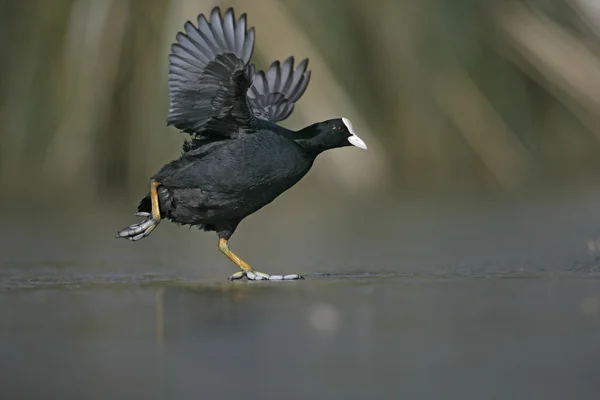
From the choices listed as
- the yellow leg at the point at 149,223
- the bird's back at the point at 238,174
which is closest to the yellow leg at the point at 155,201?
the yellow leg at the point at 149,223

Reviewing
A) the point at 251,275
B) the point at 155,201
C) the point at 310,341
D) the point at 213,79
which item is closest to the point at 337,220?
the point at 155,201

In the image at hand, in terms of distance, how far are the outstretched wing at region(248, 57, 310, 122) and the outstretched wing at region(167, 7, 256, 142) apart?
1.19 meters

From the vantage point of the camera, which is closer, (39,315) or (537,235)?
(39,315)

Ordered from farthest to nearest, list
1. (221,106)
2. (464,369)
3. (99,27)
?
(99,27)
(221,106)
(464,369)

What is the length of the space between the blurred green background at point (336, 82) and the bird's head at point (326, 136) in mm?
2640

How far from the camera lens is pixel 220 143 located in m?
6.16

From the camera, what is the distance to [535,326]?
3938 millimetres

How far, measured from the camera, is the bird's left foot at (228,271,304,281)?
5.79 m

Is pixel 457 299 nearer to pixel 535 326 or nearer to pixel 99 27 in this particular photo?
pixel 535 326

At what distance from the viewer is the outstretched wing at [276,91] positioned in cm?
740

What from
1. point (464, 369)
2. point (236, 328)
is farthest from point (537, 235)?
point (464, 369)

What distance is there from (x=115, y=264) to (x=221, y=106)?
3.96 feet

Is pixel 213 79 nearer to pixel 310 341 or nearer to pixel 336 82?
pixel 310 341

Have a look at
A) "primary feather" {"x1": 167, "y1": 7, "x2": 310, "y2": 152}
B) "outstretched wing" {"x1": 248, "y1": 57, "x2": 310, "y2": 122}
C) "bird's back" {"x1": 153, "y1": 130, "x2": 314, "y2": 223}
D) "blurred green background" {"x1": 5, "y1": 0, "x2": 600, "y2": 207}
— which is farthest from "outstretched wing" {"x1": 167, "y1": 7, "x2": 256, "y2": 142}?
"blurred green background" {"x1": 5, "y1": 0, "x2": 600, "y2": 207}
